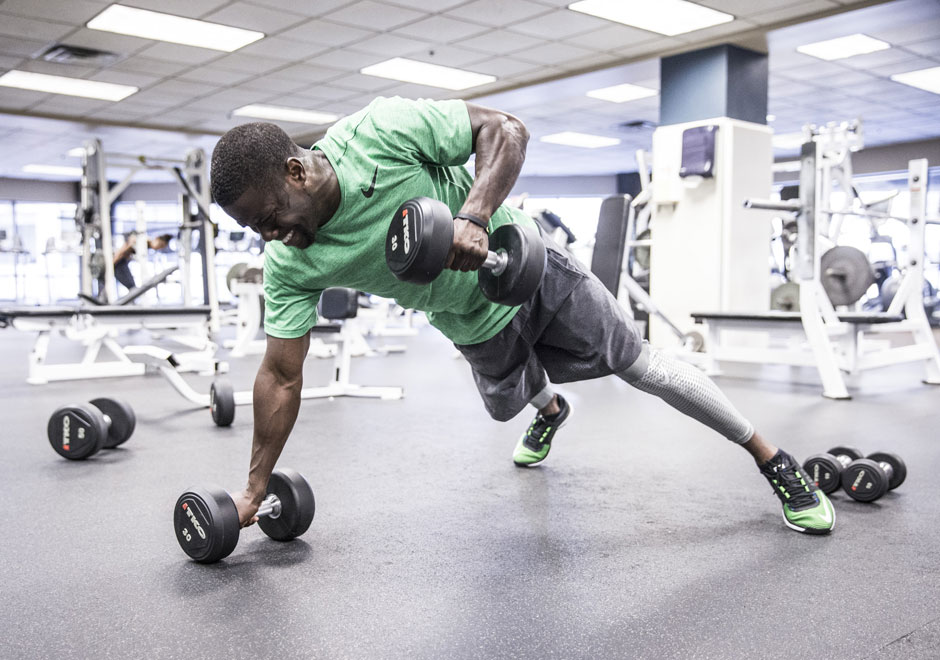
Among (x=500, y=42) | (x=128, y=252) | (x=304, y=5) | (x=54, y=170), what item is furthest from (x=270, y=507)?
(x=54, y=170)

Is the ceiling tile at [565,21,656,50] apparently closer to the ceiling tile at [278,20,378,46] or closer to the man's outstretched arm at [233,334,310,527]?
the ceiling tile at [278,20,378,46]

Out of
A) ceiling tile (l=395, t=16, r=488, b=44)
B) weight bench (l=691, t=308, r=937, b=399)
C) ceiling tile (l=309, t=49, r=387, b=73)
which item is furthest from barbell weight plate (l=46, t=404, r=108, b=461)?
ceiling tile (l=309, t=49, r=387, b=73)

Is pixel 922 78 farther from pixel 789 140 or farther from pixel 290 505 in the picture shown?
pixel 290 505

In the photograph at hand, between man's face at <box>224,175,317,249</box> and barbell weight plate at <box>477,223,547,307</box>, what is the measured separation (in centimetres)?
33

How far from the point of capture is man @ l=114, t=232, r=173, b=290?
6820 millimetres

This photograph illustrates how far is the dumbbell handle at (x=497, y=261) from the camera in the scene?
131cm

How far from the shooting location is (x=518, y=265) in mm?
1282

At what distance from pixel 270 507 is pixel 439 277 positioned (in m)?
0.61

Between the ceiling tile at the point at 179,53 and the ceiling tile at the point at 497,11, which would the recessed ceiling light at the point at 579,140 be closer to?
the ceiling tile at the point at 497,11

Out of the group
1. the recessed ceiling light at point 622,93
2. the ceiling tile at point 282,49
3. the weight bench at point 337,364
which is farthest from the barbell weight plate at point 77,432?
the recessed ceiling light at point 622,93

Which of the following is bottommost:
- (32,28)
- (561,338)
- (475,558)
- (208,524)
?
(475,558)

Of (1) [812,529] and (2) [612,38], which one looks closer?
(1) [812,529]

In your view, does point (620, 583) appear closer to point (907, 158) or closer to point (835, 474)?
point (835, 474)

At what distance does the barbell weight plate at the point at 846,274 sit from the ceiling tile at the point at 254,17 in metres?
4.20
